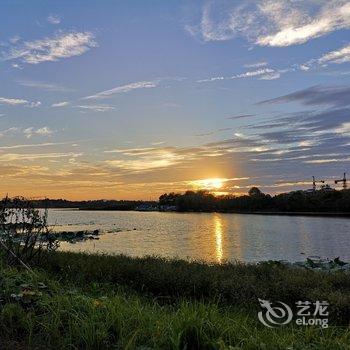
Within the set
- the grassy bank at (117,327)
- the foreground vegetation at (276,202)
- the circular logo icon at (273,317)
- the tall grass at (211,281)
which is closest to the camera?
the grassy bank at (117,327)

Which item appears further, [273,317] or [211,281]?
[211,281]

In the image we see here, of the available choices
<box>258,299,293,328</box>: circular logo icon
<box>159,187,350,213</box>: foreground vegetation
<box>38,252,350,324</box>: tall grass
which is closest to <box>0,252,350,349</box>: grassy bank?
<box>258,299,293,328</box>: circular logo icon

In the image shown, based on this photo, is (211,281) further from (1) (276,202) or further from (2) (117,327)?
(1) (276,202)

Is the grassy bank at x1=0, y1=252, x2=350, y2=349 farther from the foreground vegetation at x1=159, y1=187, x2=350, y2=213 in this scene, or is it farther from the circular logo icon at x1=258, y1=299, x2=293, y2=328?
the foreground vegetation at x1=159, y1=187, x2=350, y2=213

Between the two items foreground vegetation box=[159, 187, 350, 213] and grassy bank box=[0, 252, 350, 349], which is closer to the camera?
grassy bank box=[0, 252, 350, 349]

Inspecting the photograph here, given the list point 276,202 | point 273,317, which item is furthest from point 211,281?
point 276,202

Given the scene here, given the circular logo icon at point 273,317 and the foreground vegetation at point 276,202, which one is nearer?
the circular logo icon at point 273,317

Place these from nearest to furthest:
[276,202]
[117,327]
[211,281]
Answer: [117,327] → [211,281] → [276,202]

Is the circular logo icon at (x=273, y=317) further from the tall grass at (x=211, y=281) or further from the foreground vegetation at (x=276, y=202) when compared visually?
the foreground vegetation at (x=276, y=202)

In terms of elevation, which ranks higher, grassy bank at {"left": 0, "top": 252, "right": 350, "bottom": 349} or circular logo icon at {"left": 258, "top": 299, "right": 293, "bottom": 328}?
grassy bank at {"left": 0, "top": 252, "right": 350, "bottom": 349}

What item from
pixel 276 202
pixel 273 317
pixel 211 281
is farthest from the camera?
pixel 276 202

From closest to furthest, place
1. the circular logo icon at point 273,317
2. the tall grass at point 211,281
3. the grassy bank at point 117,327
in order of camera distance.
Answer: the grassy bank at point 117,327 < the circular logo icon at point 273,317 < the tall grass at point 211,281

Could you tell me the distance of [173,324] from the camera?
5.73 m

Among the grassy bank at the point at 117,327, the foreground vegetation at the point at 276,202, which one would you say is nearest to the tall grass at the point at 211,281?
the grassy bank at the point at 117,327
